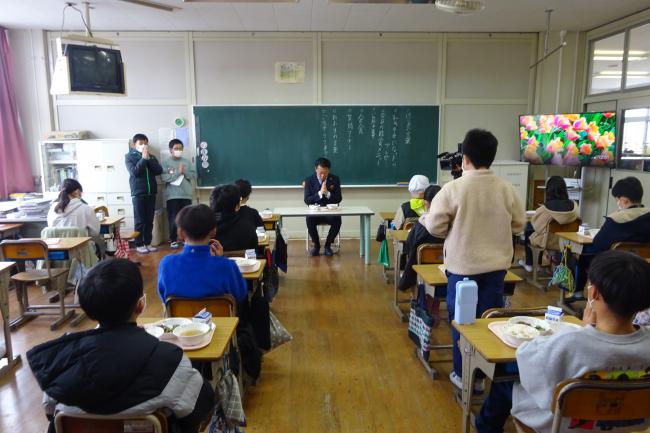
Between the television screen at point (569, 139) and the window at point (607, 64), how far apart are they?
1.98 feet

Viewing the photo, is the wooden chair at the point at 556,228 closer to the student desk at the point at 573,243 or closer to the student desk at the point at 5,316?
the student desk at the point at 573,243

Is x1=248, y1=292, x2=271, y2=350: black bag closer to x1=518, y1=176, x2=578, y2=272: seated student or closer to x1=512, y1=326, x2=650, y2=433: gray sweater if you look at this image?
x1=512, y1=326, x2=650, y2=433: gray sweater

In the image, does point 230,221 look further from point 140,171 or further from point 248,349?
point 140,171

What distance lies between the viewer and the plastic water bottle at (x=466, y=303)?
81.7 inches

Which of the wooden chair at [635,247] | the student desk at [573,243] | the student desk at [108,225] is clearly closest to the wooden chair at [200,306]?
the student desk at [108,225]

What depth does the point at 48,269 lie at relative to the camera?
393 centimetres

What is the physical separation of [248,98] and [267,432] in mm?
5387

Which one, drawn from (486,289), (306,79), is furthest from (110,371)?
(306,79)

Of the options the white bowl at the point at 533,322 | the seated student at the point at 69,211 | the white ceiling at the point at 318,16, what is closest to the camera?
the white bowl at the point at 533,322

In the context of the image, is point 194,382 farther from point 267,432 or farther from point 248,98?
point 248,98

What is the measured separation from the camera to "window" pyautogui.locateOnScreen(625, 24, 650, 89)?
5.62 m

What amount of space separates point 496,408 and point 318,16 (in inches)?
205

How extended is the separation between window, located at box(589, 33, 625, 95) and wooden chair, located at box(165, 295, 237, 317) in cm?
622

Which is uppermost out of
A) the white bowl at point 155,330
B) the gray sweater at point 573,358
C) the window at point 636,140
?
the window at point 636,140
